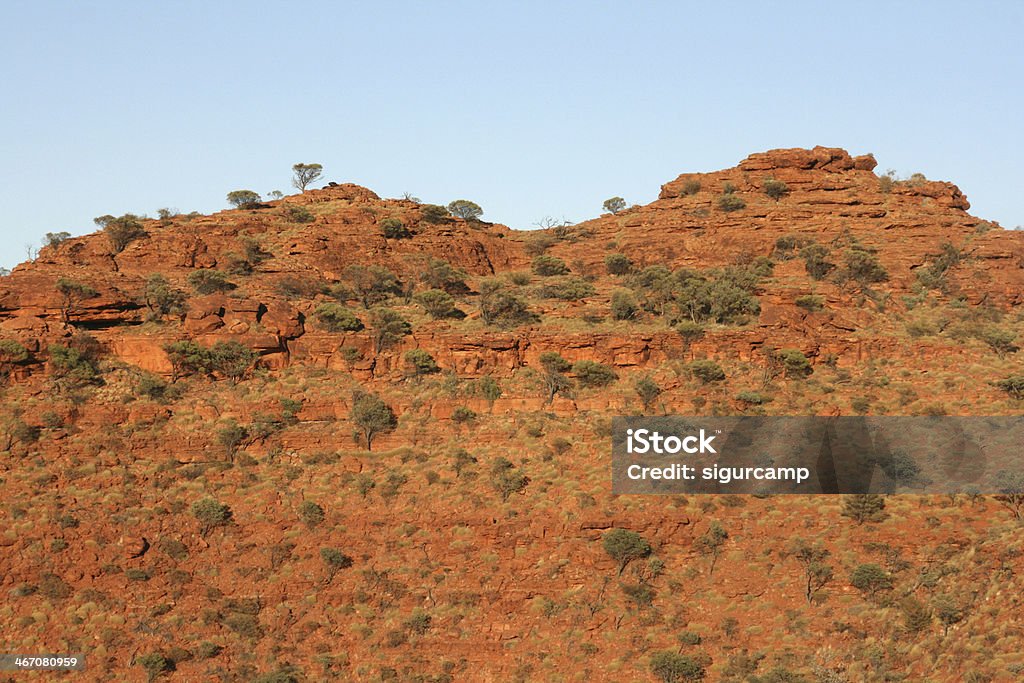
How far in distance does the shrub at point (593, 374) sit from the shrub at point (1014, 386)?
17.1 m

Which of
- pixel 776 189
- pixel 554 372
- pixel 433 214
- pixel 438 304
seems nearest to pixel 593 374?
pixel 554 372

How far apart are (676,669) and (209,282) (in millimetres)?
35833

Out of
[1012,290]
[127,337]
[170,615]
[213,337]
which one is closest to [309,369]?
[213,337]

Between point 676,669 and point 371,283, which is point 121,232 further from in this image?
point 676,669

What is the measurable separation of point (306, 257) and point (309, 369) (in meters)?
17.8

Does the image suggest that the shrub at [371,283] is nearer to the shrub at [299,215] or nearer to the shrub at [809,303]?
the shrub at [299,215]

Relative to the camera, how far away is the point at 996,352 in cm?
5303

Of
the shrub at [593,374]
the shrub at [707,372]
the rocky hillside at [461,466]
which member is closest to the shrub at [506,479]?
the rocky hillside at [461,466]

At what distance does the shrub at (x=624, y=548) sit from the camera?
39625mm

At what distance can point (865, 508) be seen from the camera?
133 feet

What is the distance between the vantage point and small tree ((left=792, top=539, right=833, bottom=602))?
37875 mm

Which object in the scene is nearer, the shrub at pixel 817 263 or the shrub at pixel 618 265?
the shrub at pixel 817 263

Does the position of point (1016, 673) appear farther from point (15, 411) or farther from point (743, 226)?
point (743, 226)

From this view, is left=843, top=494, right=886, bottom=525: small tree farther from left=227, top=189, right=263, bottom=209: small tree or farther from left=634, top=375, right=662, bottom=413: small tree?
left=227, top=189, right=263, bottom=209: small tree
